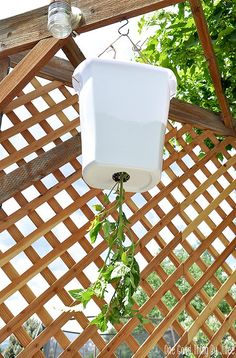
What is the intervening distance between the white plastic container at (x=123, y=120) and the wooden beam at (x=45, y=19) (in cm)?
32

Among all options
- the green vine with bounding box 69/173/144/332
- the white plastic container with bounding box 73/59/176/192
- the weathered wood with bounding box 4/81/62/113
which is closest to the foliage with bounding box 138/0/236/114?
the weathered wood with bounding box 4/81/62/113

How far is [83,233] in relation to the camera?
1.77 m

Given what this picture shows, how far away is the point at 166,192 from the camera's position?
6.75 feet

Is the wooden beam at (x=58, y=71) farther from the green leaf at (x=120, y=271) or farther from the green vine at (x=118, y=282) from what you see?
the green leaf at (x=120, y=271)

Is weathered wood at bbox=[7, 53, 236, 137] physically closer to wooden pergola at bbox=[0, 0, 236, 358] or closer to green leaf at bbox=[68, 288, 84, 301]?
wooden pergola at bbox=[0, 0, 236, 358]

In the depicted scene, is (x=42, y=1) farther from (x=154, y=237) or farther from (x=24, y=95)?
(x=154, y=237)

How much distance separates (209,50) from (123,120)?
0.93 meters

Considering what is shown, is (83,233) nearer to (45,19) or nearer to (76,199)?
(76,199)

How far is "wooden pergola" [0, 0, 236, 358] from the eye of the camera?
1.34 meters

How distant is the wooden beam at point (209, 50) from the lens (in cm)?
151

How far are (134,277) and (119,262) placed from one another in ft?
0.15

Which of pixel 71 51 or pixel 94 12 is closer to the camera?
pixel 94 12

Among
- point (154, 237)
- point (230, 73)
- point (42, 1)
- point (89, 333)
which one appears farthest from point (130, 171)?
point (230, 73)

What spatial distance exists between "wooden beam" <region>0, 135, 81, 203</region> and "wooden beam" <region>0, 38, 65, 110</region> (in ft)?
1.08
